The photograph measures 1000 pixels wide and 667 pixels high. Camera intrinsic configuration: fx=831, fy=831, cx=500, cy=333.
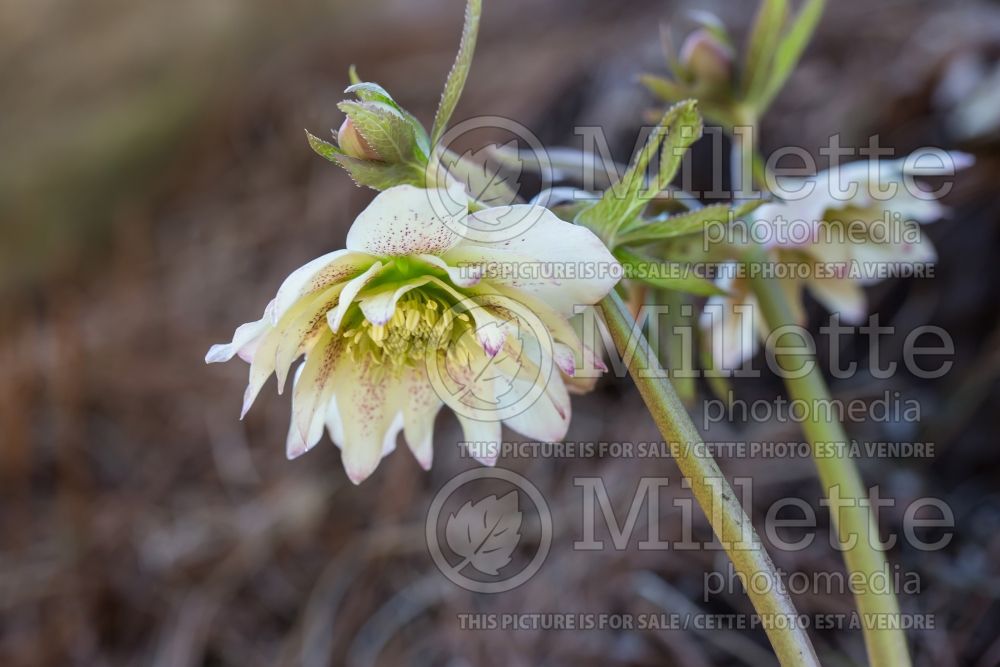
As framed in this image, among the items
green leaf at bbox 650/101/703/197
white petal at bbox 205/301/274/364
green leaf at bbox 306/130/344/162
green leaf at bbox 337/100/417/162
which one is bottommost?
white petal at bbox 205/301/274/364

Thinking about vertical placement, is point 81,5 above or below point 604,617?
above

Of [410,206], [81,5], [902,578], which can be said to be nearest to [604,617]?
[902,578]

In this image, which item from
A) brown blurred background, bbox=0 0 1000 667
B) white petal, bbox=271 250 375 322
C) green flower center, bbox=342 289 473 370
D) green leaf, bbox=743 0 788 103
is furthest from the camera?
brown blurred background, bbox=0 0 1000 667

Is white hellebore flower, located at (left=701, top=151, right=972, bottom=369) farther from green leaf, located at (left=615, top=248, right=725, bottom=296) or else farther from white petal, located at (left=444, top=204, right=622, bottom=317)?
white petal, located at (left=444, top=204, right=622, bottom=317)

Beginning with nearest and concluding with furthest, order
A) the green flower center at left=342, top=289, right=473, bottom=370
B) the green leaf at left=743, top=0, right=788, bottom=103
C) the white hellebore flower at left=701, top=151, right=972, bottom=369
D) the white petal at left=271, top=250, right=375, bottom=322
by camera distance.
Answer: the white petal at left=271, top=250, right=375, bottom=322 → the green flower center at left=342, top=289, right=473, bottom=370 → the white hellebore flower at left=701, top=151, right=972, bottom=369 → the green leaf at left=743, top=0, right=788, bottom=103

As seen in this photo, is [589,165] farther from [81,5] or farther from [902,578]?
[81,5]

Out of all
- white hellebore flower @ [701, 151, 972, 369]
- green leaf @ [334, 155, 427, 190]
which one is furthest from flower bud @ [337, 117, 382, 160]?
white hellebore flower @ [701, 151, 972, 369]

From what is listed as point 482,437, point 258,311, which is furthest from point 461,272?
point 258,311

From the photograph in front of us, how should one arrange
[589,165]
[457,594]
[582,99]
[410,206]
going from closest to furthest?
1. [410,206]
2. [589,165]
3. [457,594]
4. [582,99]

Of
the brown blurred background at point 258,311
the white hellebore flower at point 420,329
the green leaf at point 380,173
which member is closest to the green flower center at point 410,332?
the white hellebore flower at point 420,329
